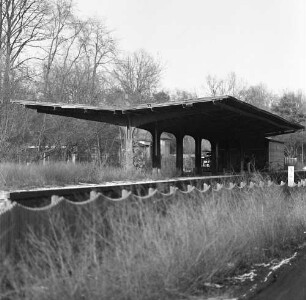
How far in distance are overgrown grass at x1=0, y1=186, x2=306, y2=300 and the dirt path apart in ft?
2.03

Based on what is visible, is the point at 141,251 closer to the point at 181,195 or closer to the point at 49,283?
the point at 49,283

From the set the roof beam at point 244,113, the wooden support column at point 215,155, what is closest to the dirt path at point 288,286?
the roof beam at point 244,113

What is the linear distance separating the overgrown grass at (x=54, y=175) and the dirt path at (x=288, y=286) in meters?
9.94

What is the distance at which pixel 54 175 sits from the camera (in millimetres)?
18531

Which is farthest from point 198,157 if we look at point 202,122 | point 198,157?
point 202,122

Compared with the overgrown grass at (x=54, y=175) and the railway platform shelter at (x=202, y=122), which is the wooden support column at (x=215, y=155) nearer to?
the railway platform shelter at (x=202, y=122)

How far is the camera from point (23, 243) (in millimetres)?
6055

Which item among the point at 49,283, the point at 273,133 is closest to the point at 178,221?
the point at 49,283

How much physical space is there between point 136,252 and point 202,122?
81.0ft

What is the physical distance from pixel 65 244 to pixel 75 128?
107 feet

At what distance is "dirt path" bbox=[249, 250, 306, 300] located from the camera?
21.9 ft

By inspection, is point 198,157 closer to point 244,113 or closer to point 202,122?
point 202,122

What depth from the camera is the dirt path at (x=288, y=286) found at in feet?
21.9

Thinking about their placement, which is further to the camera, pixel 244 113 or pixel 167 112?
pixel 244 113
